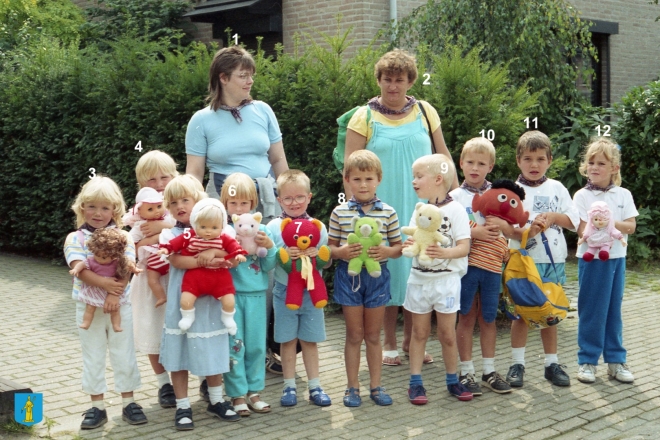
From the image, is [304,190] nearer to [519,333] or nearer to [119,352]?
[119,352]

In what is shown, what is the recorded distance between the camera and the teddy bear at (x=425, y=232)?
5.21 m

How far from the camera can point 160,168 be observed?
5527mm

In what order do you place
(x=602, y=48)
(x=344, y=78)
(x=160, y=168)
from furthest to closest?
(x=602, y=48) < (x=344, y=78) < (x=160, y=168)

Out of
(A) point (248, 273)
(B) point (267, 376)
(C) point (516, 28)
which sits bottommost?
(B) point (267, 376)

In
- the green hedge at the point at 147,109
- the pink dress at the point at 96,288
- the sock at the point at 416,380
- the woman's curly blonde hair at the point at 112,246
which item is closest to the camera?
the woman's curly blonde hair at the point at 112,246

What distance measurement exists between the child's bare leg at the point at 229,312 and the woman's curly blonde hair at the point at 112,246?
59 cm

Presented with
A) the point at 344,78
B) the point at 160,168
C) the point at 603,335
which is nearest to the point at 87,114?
the point at 344,78

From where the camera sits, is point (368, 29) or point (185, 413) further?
point (368, 29)

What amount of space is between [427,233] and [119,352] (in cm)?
201

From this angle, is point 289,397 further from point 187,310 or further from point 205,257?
point 205,257

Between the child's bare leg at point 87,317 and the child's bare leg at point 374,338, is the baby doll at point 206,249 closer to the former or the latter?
the child's bare leg at point 87,317

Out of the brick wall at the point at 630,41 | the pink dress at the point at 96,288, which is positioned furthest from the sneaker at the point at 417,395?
the brick wall at the point at 630,41

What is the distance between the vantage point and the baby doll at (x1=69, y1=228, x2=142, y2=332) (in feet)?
15.9

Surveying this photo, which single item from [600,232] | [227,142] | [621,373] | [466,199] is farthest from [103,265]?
[621,373]
